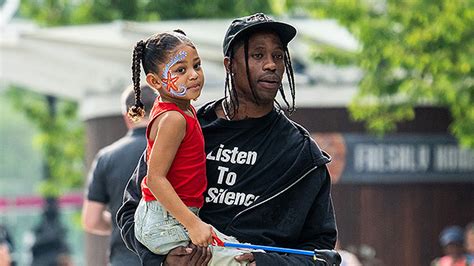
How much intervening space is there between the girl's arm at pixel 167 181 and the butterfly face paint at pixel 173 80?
110mm

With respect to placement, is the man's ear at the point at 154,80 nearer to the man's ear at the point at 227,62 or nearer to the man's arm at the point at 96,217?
the man's ear at the point at 227,62

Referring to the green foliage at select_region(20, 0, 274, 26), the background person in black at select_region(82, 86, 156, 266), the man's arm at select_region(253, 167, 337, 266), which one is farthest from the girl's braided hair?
the green foliage at select_region(20, 0, 274, 26)

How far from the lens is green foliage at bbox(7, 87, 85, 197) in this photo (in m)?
30.4

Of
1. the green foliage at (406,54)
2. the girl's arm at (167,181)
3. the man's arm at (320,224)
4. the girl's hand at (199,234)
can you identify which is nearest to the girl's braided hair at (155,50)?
the girl's arm at (167,181)

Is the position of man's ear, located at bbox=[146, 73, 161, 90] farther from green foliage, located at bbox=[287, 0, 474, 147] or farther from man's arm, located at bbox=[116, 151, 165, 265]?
green foliage, located at bbox=[287, 0, 474, 147]

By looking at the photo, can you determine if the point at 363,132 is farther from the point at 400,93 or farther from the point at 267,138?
the point at 267,138

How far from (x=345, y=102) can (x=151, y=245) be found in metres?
15.1

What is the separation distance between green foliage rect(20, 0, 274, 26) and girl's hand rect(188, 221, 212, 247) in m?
20.7

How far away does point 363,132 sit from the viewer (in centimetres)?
2102

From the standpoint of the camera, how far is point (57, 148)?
101 ft

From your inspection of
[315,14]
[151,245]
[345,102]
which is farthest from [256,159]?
[345,102]

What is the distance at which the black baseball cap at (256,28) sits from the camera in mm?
5867

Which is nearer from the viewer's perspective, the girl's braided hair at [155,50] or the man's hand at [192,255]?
the man's hand at [192,255]

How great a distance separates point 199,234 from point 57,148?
83.3 ft
